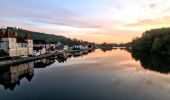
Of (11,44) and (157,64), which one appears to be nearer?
(157,64)

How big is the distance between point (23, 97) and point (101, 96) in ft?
26.6

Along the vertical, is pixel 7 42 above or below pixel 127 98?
above

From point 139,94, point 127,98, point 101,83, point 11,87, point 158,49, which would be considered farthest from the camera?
point 158,49

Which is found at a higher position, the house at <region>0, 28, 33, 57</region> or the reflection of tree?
the house at <region>0, 28, 33, 57</region>

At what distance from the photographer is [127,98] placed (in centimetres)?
2595

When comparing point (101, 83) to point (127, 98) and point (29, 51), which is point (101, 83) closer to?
point (127, 98)

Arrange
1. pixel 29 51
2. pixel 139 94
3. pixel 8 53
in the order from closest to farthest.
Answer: pixel 139 94 → pixel 8 53 → pixel 29 51

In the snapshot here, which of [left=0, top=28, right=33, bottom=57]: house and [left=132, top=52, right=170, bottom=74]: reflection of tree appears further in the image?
[left=0, top=28, right=33, bottom=57]: house

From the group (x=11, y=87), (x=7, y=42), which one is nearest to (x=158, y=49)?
(x=7, y=42)

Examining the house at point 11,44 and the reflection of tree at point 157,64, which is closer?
the reflection of tree at point 157,64

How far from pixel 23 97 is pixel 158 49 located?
309ft

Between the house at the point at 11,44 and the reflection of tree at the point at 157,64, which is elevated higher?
the house at the point at 11,44

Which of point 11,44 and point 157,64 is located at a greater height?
point 11,44

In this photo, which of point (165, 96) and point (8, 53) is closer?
point (165, 96)
